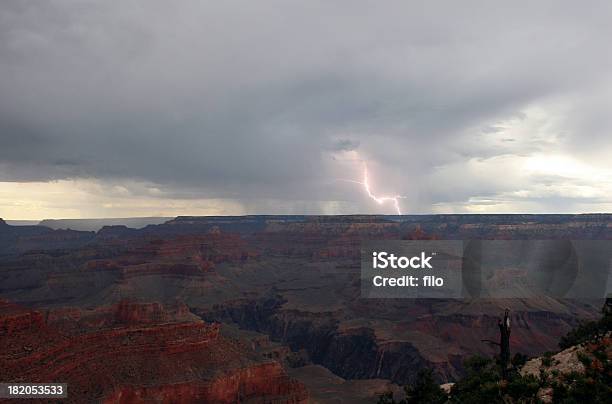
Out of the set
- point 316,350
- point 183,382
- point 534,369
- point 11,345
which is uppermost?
point 534,369

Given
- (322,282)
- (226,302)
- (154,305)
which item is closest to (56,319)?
(154,305)

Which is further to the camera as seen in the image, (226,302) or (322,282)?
(322,282)

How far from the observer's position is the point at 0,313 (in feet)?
181

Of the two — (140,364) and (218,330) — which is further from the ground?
(218,330)

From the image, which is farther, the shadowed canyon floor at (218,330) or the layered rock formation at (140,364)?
the shadowed canyon floor at (218,330)

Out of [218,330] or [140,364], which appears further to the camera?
[218,330]

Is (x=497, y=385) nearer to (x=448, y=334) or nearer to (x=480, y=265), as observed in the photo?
(x=448, y=334)

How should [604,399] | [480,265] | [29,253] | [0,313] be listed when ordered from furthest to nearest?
[29,253]
[480,265]
[0,313]
[604,399]

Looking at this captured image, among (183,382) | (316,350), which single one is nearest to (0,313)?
(183,382)

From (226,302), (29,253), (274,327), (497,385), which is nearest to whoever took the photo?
(497,385)

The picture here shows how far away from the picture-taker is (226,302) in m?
158

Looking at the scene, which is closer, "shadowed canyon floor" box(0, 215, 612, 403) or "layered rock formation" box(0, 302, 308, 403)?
"layered rock formation" box(0, 302, 308, 403)

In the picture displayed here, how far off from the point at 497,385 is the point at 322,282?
559 ft

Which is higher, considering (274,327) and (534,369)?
(534,369)
